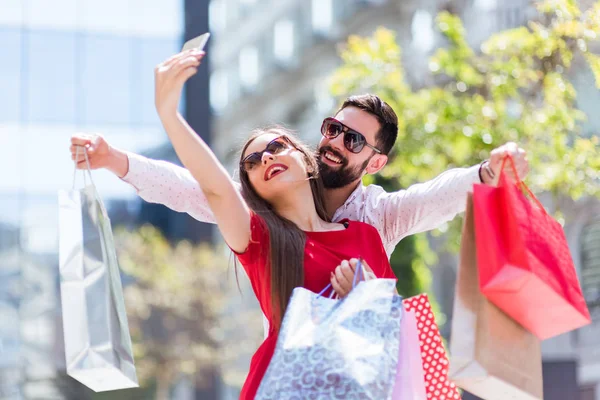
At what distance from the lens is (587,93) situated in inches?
351

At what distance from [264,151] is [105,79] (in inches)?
948

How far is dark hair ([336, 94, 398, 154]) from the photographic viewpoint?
332 cm

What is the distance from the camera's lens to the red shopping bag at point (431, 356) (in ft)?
10.0

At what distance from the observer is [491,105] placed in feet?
30.4

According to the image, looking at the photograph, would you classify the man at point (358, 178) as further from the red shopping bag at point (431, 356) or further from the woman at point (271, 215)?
the red shopping bag at point (431, 356)

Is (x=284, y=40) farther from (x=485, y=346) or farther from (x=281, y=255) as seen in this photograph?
(x=485, y=346)

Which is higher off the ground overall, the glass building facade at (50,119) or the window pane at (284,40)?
the window pane at (284,40)

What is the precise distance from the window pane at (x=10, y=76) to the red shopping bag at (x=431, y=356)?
24.0 m

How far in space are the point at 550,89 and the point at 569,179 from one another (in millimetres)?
860

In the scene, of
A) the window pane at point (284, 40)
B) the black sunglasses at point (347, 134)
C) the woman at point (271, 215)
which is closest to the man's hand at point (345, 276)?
the woman at point (271, 215)

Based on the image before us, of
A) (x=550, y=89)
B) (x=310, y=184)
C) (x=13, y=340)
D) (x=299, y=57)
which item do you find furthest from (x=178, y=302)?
(x=310, y=184)

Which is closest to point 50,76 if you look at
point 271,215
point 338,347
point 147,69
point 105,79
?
point 105,79

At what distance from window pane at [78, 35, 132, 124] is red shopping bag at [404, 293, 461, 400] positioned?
23243 mm

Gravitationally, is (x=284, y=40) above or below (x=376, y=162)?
above
